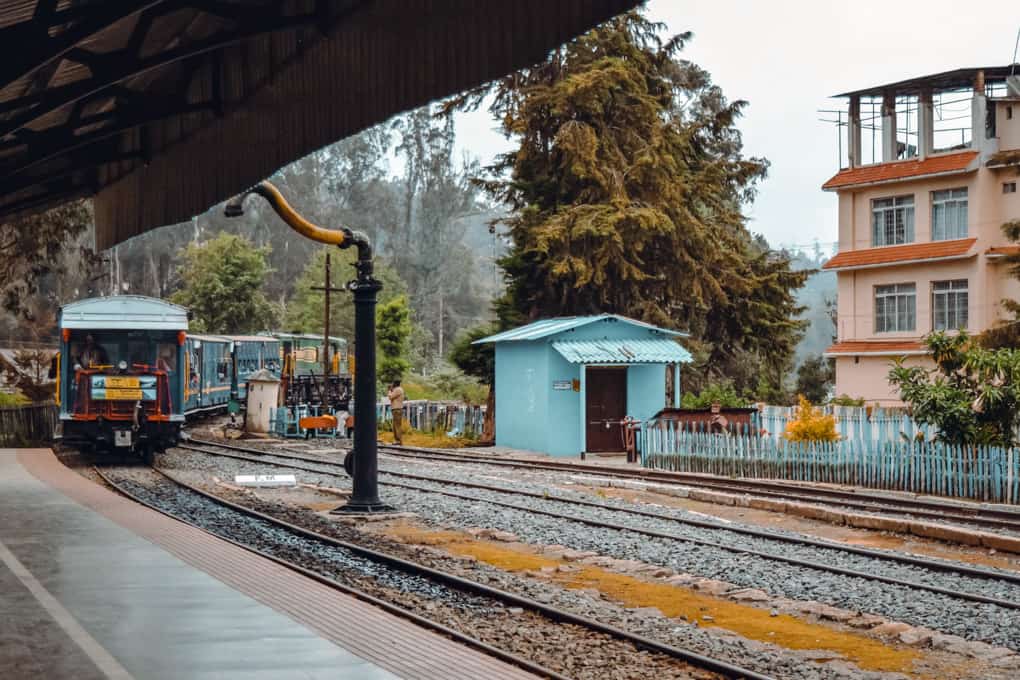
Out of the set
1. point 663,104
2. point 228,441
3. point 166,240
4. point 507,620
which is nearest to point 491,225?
point 663,104

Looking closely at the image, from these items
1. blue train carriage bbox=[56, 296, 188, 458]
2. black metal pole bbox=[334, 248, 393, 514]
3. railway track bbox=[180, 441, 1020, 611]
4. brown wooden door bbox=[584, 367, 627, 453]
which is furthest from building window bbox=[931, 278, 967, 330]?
black metal pole bbox=[334, 248, 393, 514]

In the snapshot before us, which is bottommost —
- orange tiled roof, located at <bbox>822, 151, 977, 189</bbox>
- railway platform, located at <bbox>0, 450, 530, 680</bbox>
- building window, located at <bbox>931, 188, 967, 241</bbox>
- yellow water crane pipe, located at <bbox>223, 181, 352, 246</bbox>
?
railway platform, located at <bbox>0, 450, 530, 680</bbox>

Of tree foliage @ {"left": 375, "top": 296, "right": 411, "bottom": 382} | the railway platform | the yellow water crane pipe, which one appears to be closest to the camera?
the railway platform

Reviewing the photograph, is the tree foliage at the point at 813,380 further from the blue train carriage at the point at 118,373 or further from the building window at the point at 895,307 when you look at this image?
the blue train carriage at the point at 118,373

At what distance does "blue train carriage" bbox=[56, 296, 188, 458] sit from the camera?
81.2 feet

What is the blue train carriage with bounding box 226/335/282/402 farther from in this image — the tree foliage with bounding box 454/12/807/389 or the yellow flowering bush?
the yellow flowering bush

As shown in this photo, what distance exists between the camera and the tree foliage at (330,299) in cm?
7175

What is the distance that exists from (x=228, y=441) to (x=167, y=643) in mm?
28012

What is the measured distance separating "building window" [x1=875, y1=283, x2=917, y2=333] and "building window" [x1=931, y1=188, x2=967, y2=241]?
1.96 meters

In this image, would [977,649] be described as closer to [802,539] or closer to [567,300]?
[802,539]

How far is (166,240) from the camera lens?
8838cm

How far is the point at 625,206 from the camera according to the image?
3647 cm

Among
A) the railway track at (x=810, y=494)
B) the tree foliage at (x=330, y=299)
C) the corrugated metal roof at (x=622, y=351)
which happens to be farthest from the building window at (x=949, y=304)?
the tree foliage at (x=330, y=299)

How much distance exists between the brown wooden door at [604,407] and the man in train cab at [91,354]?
39.6ft
